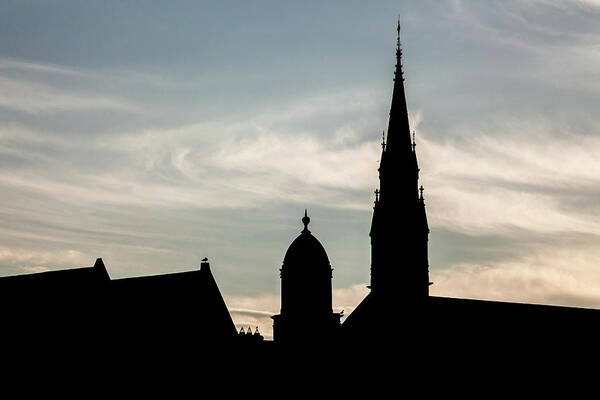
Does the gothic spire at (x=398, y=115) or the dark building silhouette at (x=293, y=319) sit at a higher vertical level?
the gothic spire at (x=398, y=115)

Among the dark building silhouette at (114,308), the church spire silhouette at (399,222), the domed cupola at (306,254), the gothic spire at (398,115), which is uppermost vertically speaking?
the gothic spire at (398,115)

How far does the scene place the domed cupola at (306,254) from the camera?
54.7 meters

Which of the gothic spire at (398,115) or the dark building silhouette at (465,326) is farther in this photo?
the gothic spire at (398,115)

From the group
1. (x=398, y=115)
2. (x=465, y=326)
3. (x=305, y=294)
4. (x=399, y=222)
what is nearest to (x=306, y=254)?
(x=305, y=294)

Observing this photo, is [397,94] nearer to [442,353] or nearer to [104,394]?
[442,353]

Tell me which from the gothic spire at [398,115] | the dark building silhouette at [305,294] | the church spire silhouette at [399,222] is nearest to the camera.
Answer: the dark building silhouette at [305,294]

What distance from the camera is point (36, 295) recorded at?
4856 cm

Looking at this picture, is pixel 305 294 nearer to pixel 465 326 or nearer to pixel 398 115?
pixel 465 326

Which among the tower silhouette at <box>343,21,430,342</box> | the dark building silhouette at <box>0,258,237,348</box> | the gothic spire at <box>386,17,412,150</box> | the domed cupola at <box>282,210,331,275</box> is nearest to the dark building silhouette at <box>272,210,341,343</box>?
the domed cupola at <box>282,210,331,275</box>

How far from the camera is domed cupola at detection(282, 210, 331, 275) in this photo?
54688 millimetres

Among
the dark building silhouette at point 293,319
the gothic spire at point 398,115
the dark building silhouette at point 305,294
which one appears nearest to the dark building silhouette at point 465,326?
the dark building silhouette at point 293,319

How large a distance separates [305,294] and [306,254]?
2005 mm

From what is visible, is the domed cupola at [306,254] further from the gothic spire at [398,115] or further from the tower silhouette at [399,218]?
the gothic spire at [398,115]

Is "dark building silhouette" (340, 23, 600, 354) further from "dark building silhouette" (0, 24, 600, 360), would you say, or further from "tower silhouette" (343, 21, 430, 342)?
"tower silhouette" (343, 21, 430, 342)
